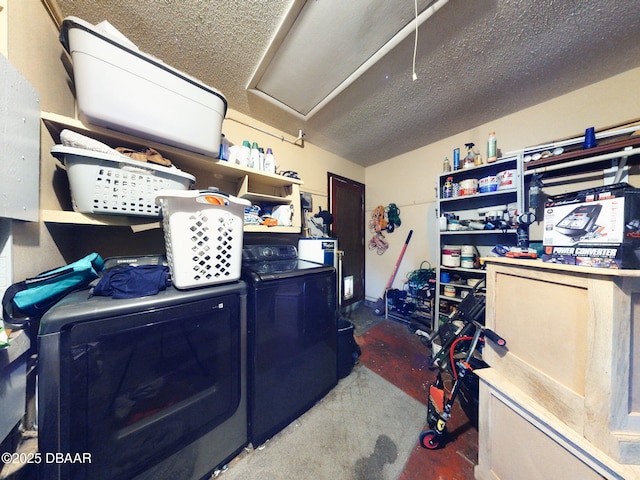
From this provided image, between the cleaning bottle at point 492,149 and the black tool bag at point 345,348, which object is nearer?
the black tool bag at point 345,348

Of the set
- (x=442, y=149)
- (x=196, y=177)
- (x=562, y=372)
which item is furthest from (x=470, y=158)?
(x=196, y=177)

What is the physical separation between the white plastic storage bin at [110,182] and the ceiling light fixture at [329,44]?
1024 mm

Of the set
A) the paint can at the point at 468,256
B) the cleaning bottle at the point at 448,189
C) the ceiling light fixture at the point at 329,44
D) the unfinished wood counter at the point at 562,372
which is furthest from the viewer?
the cleaning bottle at the point at 448,189

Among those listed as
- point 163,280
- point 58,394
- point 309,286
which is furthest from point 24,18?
point 309,286

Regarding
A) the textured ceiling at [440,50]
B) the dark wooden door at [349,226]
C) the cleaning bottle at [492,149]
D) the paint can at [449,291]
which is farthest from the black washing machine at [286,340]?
the cleaning bottle at [492,149]

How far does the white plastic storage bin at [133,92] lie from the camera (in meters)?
0.77

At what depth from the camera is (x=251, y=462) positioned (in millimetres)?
952

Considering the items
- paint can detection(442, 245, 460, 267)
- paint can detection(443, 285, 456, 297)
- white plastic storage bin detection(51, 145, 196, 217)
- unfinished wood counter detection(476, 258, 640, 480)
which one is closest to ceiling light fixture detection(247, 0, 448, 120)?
white plastic storage bin detection(51, 145, 196, 217)

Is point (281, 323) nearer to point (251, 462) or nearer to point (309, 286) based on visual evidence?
point (309, 286)

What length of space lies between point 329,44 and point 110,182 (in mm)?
1387

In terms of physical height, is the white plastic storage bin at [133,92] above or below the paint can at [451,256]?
above

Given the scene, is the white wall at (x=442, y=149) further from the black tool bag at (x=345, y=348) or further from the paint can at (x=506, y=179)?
the black tool bag at (x=345, y=348)

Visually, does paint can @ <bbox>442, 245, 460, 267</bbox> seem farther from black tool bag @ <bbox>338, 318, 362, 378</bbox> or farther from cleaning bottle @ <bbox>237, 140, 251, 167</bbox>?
cleaning bottle @ <bbox>237, 140, 251, 167</bbox>

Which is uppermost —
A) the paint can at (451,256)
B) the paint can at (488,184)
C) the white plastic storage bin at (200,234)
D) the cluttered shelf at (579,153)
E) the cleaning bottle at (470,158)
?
the cleaning bottle at (470,158)
